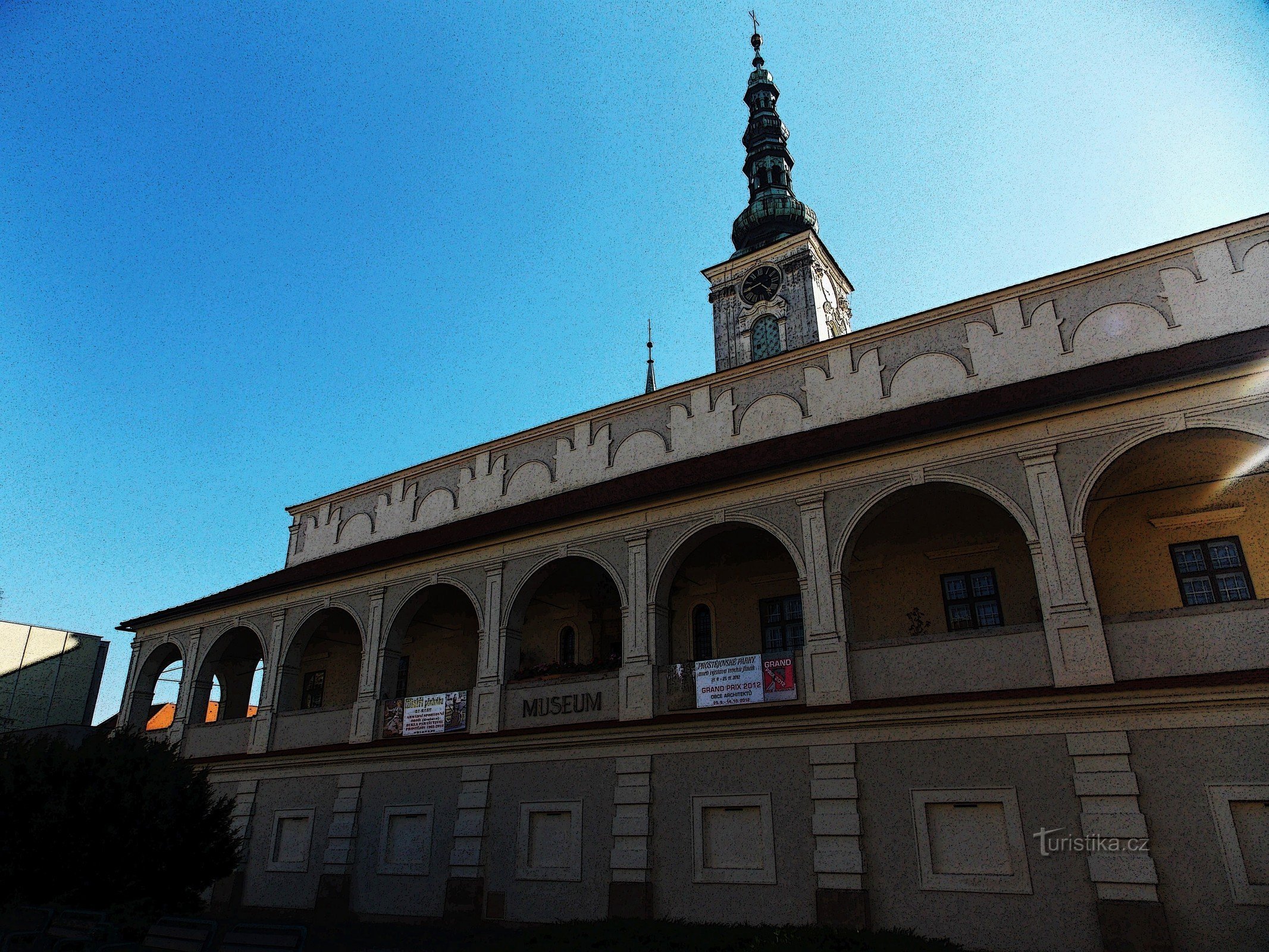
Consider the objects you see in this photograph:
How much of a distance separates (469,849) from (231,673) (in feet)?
46.5

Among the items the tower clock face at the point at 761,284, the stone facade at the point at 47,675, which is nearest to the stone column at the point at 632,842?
the tower clock face at the point at 761,284

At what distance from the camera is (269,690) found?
21.2m

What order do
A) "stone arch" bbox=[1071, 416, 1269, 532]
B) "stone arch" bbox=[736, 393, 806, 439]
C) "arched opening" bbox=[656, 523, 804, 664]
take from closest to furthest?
"stone arch" bbox=[1071, 416, 1269, 532] → "arched opening" bbox=[656, 523, 804, 664] → "stone arch" bbox=[736, 393, 806, 439]

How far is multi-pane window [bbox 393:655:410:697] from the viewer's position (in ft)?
74.7

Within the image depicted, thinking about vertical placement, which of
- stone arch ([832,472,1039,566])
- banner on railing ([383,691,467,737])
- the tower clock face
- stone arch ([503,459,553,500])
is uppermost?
the tower clock face

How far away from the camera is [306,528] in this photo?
89.6ft

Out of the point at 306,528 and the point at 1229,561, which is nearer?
the point at 1229,561

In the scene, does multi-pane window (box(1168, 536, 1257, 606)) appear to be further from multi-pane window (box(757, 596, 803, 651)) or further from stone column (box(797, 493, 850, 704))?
multi-pane window (box(757, 596, 803, 651))

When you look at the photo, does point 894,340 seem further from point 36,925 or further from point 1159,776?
point 36,925

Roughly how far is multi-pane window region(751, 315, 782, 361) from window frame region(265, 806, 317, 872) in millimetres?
22609

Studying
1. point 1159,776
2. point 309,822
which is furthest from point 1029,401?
point 309,822

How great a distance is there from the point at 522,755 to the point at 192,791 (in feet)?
19.2

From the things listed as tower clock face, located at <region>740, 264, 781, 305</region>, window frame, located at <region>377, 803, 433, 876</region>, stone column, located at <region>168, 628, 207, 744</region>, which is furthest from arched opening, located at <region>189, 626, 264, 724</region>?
tower clock face, located at <region>740, 264, 781, 305</region>

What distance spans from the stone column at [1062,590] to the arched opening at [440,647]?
12.5 meters
